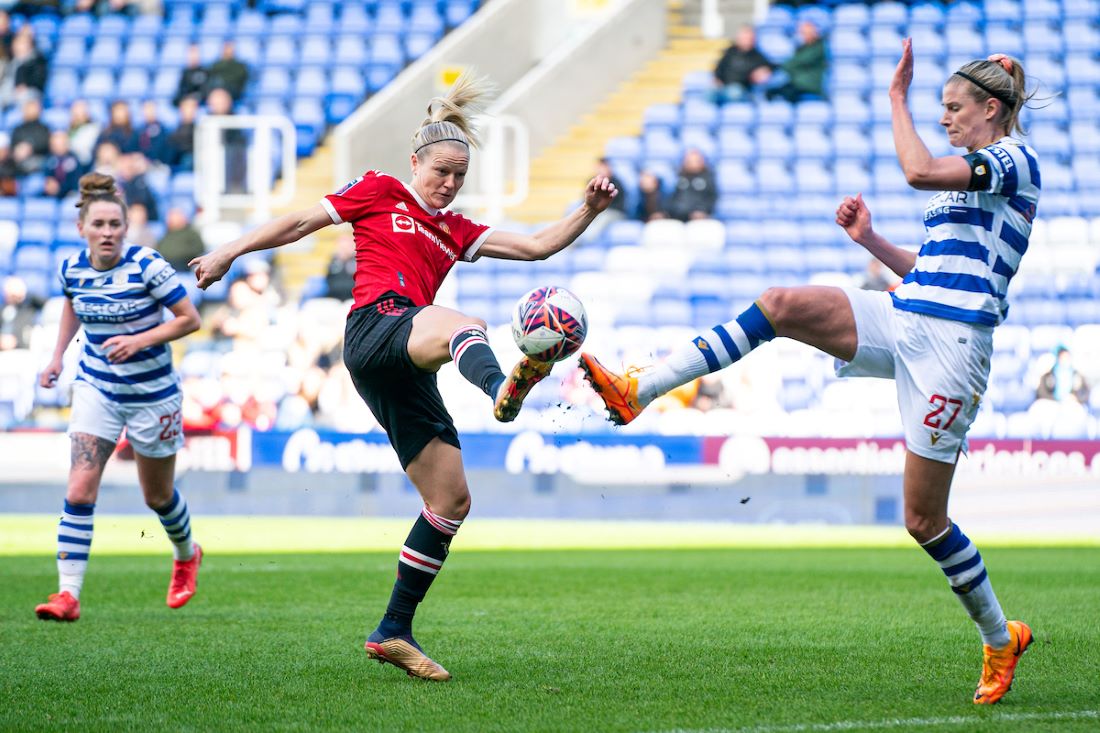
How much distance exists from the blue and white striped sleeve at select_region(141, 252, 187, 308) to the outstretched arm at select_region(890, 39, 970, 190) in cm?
421

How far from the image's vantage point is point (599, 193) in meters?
5.74

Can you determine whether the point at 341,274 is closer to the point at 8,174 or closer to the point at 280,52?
the point at 280,52

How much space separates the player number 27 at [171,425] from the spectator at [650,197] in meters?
12.0

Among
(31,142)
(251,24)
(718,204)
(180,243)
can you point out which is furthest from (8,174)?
(718,204)

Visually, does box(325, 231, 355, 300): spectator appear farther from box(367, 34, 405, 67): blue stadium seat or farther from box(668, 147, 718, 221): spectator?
box(367, 34, 405, 67): blue stadium seat

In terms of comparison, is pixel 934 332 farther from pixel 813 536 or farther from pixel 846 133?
pixel 846 133

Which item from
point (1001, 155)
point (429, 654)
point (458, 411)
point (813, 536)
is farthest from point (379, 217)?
point (458, 411)

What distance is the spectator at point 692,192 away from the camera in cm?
1917

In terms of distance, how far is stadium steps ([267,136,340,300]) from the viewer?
19844 millimetres

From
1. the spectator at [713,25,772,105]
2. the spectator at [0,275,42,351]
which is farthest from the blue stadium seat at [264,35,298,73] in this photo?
the spectator at [713,25,772,105]

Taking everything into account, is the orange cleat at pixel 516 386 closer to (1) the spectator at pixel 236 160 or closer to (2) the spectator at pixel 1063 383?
(2) the spectator at pixel 1063 383

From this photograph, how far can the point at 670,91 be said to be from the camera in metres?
22.4

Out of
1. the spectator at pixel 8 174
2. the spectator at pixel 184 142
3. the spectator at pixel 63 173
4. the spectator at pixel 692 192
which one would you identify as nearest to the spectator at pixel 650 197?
the spectator at pixel 692 192

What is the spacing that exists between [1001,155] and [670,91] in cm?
1778
